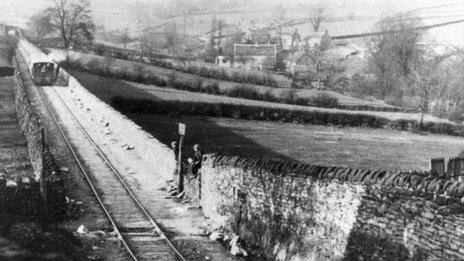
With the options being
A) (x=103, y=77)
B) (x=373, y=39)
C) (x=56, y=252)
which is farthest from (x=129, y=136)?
(x=373, y=39)

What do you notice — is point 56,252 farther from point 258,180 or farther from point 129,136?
point 129,136

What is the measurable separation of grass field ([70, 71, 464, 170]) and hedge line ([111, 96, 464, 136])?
991mm

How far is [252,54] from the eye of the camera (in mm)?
107562

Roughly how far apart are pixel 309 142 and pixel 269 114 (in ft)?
30.8

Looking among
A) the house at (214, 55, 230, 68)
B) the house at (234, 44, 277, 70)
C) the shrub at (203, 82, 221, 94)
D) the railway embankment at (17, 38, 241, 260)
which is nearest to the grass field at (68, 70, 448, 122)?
the shrub at (203, 82, 221, 94)

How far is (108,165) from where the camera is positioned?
23.2m

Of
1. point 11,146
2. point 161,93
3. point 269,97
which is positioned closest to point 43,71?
point 161,93

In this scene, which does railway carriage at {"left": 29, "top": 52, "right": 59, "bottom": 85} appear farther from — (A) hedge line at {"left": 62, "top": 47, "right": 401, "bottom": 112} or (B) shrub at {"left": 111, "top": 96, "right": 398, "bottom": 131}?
(A) hedge line at {"left": 62, "top": 47, "right": 401, "bottom": 112}

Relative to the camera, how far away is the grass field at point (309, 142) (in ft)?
105

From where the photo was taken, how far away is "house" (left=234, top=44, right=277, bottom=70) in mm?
104500

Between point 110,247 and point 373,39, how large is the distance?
92430 millimetres

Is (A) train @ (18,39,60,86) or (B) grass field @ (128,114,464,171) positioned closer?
(B) grass field @ (128,114,464,171)

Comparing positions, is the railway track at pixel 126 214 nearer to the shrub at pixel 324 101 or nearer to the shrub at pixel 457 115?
the shrub at pixel 324 101

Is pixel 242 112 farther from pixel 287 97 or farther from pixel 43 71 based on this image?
pixel 43 71
